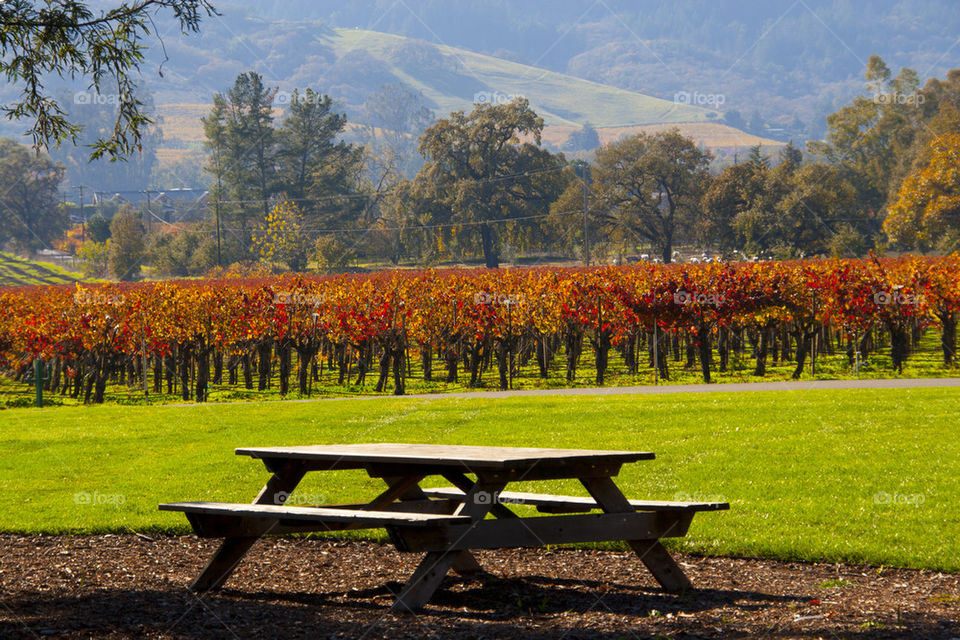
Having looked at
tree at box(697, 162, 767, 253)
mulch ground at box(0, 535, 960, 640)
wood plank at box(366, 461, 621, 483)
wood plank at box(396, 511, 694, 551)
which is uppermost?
tree at box(697, 162, 767, 253)

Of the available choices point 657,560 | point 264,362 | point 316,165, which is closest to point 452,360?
point 264,362

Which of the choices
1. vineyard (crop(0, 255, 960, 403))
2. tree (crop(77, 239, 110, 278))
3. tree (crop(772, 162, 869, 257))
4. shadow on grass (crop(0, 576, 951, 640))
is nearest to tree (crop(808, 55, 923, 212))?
tree (crop(772, 162, 869, 257))

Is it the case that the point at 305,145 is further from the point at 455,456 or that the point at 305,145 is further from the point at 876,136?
the point at 455,456

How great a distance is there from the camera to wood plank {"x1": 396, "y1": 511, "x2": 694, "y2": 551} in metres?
5.92

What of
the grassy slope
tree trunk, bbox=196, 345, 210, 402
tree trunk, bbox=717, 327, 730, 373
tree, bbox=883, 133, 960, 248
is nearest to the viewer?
tree trunk, bbox=196, 345, 210, 402

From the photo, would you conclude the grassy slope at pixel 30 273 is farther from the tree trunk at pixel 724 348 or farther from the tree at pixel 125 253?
the tree trunk at pixel 724 348

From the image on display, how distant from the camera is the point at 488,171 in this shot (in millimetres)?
81938

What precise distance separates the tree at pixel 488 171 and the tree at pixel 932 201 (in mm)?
30652

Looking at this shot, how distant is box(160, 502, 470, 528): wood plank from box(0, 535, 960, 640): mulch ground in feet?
1.94

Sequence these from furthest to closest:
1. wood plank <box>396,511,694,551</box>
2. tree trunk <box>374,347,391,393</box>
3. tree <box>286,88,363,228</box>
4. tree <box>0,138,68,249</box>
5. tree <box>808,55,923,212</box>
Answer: tree <box>0,138,68,249</box> < tree <box>286,88,363,228</box> < tree <box>808,55,923,212</box> < tree trunk <box>374,347,391,393</box> < wood plank <box>396,511,694,551</box>

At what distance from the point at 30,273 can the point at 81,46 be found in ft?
321

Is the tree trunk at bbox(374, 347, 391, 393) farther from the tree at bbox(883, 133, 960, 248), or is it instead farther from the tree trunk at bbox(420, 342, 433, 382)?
the tree at bbox(883, 133, 960, 248)

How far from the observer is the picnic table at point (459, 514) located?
5.93 m

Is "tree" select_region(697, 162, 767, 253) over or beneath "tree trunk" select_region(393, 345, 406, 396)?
over
